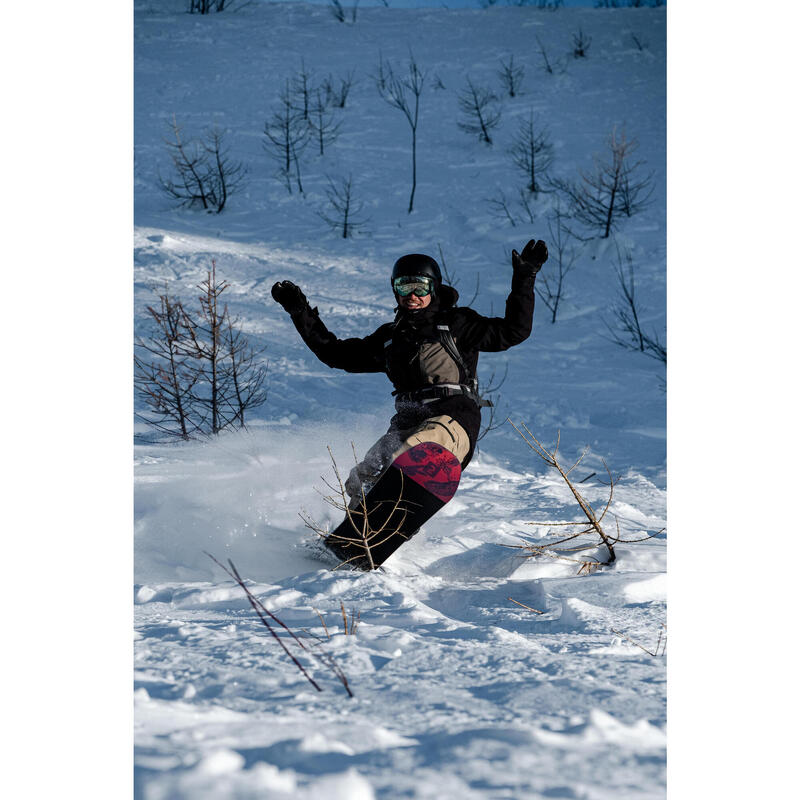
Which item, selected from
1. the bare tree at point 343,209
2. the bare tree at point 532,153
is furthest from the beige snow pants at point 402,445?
the bare tree at point 532,153

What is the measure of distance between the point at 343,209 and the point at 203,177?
222cm

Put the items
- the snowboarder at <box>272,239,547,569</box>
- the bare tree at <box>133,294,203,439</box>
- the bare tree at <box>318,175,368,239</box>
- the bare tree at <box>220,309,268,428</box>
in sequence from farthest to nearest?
the bare tree at <box>318,175,368,239</box> < the bare tree at <box>220,309,268,428</box> < the bare tree at <box>133,294,203,439</box> < the snowboarder at <box>272,239,547,569</box>

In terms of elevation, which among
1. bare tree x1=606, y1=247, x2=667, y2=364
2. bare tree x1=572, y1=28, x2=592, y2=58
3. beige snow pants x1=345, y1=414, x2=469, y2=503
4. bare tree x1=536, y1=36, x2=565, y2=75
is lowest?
beige snow pants x1=345, y1=414, x2=469, y2=503

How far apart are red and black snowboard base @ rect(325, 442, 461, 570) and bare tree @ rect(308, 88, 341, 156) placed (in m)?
10.8

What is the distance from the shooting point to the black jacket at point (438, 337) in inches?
135

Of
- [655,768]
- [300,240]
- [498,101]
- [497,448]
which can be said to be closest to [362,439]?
[497,448]

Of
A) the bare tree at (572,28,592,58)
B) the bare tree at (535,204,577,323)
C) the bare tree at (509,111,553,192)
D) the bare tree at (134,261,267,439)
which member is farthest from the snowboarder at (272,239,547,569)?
the bare tree at (572,28,592,58)

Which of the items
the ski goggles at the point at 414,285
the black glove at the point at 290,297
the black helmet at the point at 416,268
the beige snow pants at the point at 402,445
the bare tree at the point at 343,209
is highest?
the bare tree at the point at 343,209

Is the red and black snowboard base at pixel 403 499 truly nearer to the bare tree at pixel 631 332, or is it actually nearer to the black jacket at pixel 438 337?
the black jacket at pixel 438 337

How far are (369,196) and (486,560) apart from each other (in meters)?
9.54

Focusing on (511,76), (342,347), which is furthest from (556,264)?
(342,347)

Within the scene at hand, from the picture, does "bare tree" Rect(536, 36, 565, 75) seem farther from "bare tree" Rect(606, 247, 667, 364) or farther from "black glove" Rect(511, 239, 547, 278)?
"black glove" Rect(511, 239, 547, 278)

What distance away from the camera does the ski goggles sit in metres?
3.49

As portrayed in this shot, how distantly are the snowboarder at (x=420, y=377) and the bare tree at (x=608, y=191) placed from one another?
8005 mm
